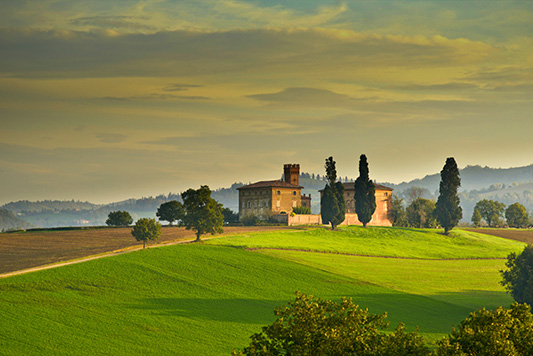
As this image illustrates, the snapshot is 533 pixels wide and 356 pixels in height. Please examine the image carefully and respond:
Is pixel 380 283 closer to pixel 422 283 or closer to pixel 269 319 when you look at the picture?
pixel 422 283

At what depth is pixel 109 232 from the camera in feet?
317

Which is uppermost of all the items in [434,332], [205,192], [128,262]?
[205,192]

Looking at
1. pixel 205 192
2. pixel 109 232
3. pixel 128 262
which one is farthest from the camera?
pixel 109 232

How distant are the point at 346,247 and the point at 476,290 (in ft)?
91.4

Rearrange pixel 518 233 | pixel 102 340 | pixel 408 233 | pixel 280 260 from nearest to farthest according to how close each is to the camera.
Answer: pixel 102 340 < pixel 280 260 < pixel 408 233 < pixel 518 233

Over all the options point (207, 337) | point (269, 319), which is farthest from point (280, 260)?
point (207, 337)

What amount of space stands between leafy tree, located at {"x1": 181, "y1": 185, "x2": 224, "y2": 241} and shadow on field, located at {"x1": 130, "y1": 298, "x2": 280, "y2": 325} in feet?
91.1

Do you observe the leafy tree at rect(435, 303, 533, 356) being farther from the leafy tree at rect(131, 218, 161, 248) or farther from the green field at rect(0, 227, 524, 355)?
the leafy tree at rect(131, 218, 161, 248)

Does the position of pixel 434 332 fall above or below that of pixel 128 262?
below

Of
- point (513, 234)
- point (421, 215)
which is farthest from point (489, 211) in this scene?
point (421, 215)

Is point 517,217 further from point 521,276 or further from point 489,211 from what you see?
point 521,276

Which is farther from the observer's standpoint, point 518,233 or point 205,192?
point 518,233

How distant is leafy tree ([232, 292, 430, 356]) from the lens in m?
22.5

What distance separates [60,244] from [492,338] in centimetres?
7072
